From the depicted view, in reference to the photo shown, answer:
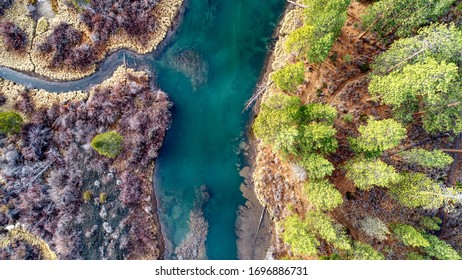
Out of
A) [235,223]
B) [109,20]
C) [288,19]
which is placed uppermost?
Result: [288,19]

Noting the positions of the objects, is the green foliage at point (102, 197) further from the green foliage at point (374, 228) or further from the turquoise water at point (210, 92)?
the green foliage at point (374, 228)

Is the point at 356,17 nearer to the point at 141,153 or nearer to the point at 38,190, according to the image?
the point at 141,153

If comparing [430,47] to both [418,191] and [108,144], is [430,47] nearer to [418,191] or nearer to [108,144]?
[418,191]

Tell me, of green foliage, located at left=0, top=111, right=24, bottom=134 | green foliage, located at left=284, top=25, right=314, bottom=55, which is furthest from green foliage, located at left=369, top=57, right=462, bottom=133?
green foliage, located at left=0, top=111, right=24, bottom=134

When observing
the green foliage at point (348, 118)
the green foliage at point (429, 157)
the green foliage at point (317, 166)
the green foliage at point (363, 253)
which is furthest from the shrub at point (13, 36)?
the green foliage at point (429, 157)

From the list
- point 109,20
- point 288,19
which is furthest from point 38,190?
point 288,19

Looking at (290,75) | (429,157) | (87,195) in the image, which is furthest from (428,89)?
(87,195)
